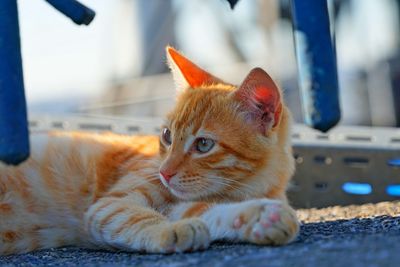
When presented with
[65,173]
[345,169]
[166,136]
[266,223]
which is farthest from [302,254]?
[345,169]

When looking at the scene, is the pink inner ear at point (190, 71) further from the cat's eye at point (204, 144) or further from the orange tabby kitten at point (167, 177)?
the cat's eye at point (204, 144)

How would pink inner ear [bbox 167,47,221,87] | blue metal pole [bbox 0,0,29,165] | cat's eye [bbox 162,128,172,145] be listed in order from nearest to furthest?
blue metal pole [bbox 0,0,29,165] < cat's eye [bbox 162,128,172,145] < pink inner ear [bbox 167,47,221,87]

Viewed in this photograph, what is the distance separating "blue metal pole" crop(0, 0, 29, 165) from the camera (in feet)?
3.68

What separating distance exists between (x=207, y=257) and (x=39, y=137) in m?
1.23

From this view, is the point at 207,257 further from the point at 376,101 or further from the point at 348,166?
the point at 376,101

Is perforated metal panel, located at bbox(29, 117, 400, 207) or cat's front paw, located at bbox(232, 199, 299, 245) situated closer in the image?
cat's front paw, located at bbox(232, 199, 299, 245)

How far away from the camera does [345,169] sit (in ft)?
8.75

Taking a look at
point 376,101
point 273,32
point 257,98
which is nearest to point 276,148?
point 257,98

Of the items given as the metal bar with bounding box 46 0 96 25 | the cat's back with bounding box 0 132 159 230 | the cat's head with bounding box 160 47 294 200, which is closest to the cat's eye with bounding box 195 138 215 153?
the cat's head with bounding box 160 47 294 200

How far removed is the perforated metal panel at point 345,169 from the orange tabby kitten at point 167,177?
61cm

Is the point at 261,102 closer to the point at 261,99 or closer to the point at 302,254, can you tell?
the point at 261,99

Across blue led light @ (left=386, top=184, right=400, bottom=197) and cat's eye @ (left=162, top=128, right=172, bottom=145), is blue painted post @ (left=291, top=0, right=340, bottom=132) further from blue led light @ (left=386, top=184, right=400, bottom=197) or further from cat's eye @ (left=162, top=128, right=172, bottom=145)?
blue led light @ (left=386, top=184, right=400, bottom=197)

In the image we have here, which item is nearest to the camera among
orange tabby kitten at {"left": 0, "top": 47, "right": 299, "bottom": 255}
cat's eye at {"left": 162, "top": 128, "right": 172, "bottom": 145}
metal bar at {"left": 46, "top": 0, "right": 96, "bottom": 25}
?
metal bar at {"left": 46, "top": 0, "right": 96, "bottom": 25}

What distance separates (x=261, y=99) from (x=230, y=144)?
17cm
